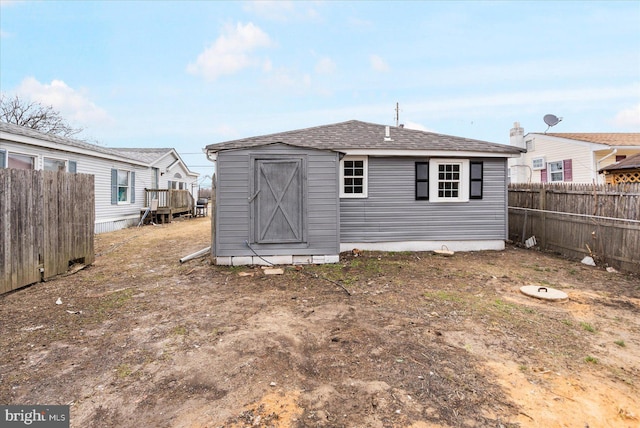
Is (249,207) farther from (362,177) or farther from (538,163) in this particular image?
(538,163)

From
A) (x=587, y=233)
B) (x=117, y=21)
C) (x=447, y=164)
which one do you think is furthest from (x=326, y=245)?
(x=117, y=21)

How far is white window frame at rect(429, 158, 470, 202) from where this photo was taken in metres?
8.71

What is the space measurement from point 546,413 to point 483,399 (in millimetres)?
409

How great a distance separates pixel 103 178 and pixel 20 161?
3526mm

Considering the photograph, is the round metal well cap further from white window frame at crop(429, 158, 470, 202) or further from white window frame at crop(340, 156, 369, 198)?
white window frame at crop(340, 156, 369, 198)

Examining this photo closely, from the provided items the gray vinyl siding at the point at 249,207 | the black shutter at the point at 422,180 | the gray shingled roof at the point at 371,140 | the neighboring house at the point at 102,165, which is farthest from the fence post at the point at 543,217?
the neighboring house at the point at 102,165

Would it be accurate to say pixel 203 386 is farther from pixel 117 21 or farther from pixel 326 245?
pixel 117 21

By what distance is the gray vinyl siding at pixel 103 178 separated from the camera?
32.7ft

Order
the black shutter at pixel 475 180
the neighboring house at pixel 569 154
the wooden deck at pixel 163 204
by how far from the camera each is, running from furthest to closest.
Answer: the wooden deck at pixel 163 204 < the neighboring house at pixel 569 154 < the black shutter at pixel 475 180

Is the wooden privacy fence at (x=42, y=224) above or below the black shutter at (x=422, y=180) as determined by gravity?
below

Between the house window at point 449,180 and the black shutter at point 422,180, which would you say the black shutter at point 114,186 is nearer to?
the black shutter at point 422,180

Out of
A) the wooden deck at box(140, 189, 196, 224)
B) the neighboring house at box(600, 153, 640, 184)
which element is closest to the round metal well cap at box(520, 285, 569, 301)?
the neighboring house at box(600, 153, 640, 184)

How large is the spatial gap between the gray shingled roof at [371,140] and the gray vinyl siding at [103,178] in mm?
6645

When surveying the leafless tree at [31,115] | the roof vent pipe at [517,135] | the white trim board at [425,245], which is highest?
the leafless tree at [31,115]
